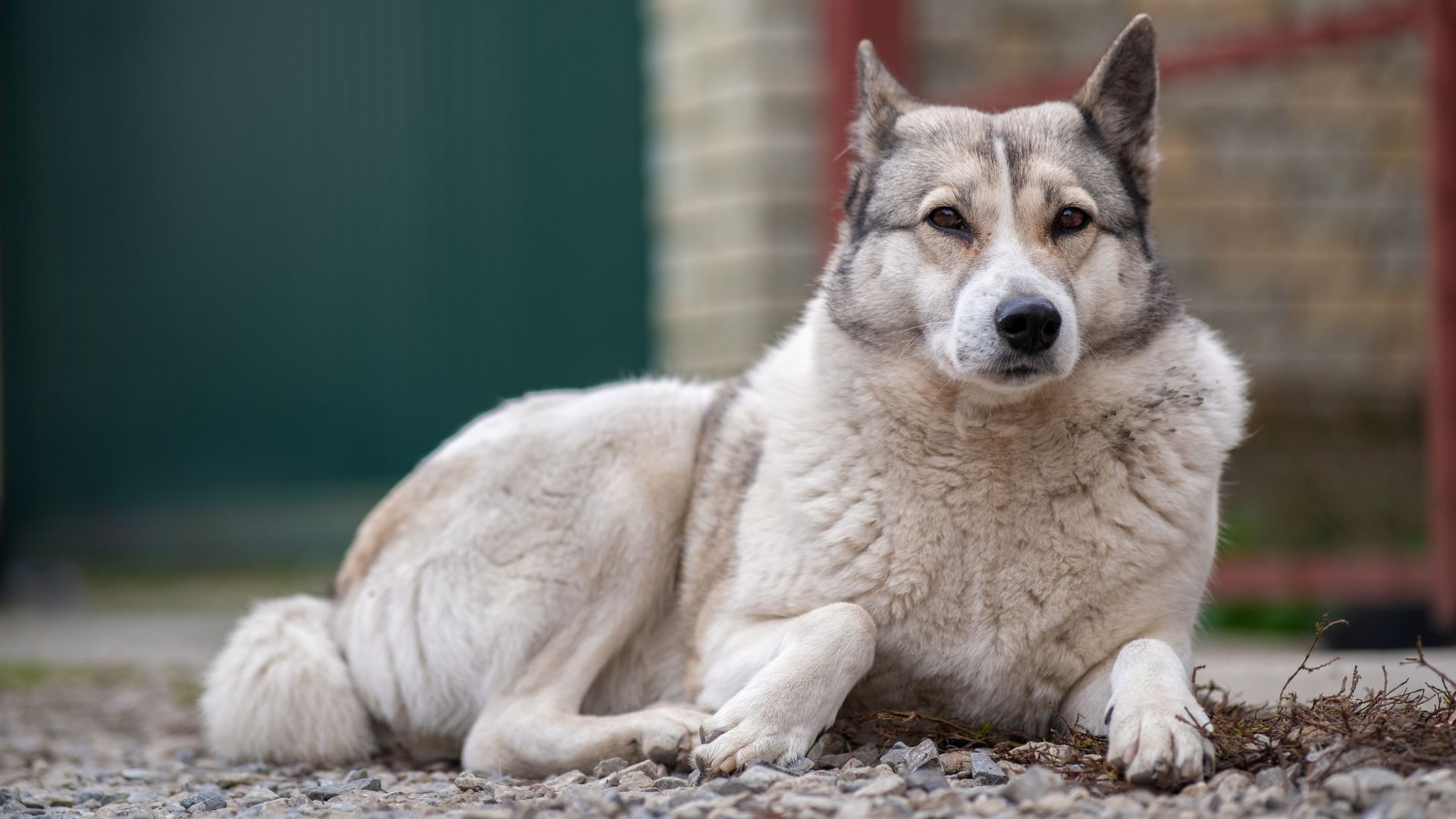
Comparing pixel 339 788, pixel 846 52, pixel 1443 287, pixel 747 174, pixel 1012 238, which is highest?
pixel 846 52

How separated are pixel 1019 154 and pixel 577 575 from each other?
1455 mm

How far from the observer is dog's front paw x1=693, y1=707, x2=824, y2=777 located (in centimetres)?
301

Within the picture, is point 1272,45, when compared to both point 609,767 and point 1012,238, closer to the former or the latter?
point 1012,238

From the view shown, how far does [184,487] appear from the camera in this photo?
31.1 ft

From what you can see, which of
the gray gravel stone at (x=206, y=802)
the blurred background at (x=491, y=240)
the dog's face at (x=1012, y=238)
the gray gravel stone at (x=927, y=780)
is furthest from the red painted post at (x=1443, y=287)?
the gray gravel stone at (x=206, y=802)

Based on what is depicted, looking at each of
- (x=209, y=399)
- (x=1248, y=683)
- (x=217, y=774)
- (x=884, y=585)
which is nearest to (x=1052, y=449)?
(x=884, y=585)

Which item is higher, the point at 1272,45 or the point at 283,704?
the point at 1272,45

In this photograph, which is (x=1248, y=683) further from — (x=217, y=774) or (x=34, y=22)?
(x=34, y=22)

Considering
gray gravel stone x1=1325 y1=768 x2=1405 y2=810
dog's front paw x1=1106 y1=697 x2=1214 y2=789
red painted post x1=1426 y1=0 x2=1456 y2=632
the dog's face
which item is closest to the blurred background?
red painted post x1=1426 y1=0 x2=1456 y2=632

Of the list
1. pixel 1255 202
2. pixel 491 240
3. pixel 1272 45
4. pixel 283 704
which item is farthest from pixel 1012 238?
pixel 491 240

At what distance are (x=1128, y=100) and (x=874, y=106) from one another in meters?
0.62

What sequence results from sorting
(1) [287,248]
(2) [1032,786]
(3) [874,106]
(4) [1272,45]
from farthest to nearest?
(1) [287,248] < (4) [1272,45] < (3) [874,106] < (2) [1032,786]

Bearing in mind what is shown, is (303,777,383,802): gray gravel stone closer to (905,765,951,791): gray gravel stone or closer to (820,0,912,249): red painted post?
(905,765,951,791): gray gravel stone

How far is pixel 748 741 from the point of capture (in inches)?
119
